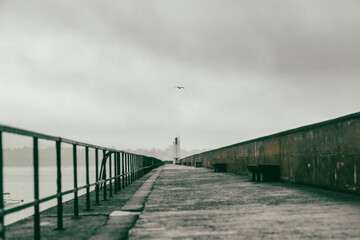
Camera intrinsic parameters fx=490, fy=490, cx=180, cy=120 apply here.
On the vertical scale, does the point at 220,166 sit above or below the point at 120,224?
below

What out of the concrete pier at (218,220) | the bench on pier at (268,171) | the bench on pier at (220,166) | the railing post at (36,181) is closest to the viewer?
the railing post at (36,181)

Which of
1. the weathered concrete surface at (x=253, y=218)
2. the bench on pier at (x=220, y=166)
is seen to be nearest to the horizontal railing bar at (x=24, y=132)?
the weathered concrete surface at (x=253, y=218)

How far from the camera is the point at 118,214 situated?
7859mm

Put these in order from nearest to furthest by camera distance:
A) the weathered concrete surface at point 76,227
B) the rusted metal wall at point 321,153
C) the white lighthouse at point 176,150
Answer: the weathered concrete surface at point 76,227
the rusted metal wall at point 321,153
the white lighthouse at point 176,150

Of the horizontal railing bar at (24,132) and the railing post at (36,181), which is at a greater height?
the horizontal railing bar at (24,132)

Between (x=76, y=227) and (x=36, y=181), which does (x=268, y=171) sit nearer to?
(x=76, y=227)

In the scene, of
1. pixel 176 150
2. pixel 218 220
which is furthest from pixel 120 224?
pixel 176 150

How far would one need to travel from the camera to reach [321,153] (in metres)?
12.2

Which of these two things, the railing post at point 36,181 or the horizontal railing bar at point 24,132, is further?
the railing post at point 36,181

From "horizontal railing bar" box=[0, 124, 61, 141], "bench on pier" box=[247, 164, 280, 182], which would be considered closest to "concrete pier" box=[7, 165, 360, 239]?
"horizontal railing bar" box=[0, 124, 61, 141]

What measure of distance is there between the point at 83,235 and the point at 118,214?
5.82 ft

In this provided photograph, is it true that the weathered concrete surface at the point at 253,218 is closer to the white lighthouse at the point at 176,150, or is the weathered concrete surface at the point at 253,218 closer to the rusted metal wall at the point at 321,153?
the rusted metal wall at the point at 321,153

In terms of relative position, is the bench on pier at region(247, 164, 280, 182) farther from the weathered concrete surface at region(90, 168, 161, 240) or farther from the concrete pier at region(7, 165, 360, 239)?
the weathered concrete surface at region(90, 168, 161, 240)

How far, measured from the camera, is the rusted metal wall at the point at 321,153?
1021cm
